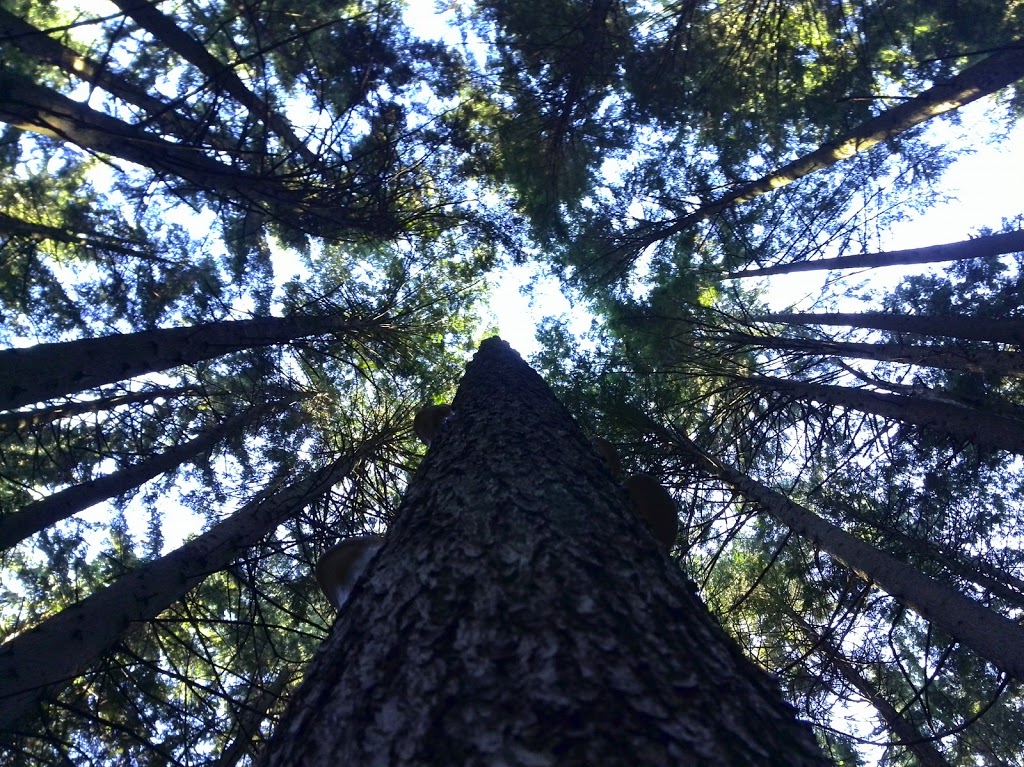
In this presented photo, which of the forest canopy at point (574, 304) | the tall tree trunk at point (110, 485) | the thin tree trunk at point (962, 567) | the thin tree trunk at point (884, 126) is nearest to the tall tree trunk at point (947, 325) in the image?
the forest canopy at point (574, 304)

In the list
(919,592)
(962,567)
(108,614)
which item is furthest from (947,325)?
(108,614)

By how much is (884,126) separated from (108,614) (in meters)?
8.14

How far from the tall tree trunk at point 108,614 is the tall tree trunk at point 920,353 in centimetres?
412

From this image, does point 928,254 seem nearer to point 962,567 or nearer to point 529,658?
point 962,567

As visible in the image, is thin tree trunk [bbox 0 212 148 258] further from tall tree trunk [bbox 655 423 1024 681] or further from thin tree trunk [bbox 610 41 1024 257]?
tall tree trunk [bbox 655 423 1024 681]

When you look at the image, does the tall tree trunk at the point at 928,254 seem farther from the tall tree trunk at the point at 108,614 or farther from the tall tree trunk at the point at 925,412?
the tall tree trunk at the point at 108,614

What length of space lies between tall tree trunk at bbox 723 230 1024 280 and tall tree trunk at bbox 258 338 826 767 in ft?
17.3

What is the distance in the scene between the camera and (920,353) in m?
7.09

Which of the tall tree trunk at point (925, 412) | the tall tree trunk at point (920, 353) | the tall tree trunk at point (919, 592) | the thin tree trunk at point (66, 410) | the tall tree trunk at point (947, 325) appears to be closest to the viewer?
the tall tree trunk at point (919, 592)

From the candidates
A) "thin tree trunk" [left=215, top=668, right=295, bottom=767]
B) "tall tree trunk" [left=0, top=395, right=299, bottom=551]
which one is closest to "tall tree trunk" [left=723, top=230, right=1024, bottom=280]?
"tall tree trunk" [left=0, top=395, right=299, bottom=551]

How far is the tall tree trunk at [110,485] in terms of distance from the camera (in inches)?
230

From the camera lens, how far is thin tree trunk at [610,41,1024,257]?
599 centimetres

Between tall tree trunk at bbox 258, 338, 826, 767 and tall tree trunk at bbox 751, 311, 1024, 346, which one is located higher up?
tall tree trunk at bbox 751, 311, 1024, 346

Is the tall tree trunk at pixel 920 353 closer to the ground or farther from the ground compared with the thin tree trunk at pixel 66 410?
closer to the ground
